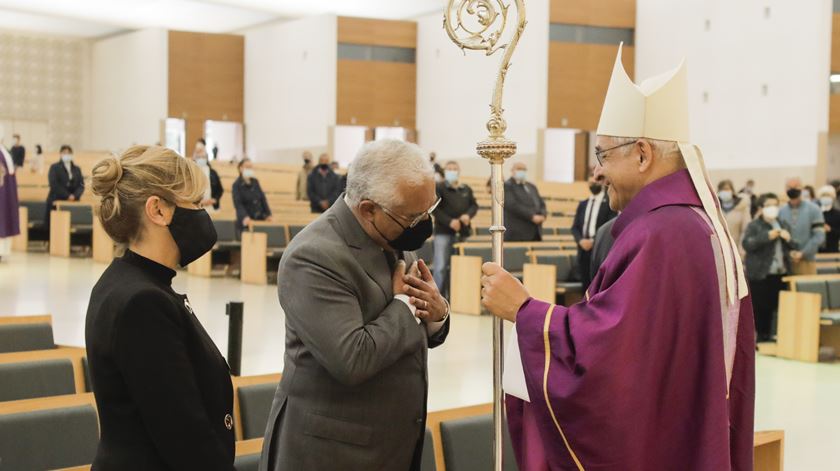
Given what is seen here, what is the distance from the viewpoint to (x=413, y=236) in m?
2.47

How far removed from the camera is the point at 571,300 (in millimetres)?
11320

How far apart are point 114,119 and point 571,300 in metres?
26.2

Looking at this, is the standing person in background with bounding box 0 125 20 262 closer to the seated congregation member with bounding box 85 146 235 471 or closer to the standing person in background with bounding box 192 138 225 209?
the standing person in background with bounding box 192 138 225 209

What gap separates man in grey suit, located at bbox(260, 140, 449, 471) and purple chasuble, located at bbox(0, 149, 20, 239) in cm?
1099

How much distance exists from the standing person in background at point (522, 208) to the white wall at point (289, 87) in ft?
56.4

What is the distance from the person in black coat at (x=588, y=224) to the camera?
9.59m

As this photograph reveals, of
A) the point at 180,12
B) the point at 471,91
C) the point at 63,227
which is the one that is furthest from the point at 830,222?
the point at 180,12

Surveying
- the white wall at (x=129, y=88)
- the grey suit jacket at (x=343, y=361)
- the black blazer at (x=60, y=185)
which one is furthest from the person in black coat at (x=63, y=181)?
the white wall at (x=129, y=88)

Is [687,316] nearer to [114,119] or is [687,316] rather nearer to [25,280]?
[25,280]

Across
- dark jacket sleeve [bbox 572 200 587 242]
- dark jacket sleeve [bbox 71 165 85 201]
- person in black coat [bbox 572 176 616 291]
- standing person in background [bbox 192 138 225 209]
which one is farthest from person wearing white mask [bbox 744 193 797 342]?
dark jacket sleeve [bbox 71 165 85 201]

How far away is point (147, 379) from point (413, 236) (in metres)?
0.77

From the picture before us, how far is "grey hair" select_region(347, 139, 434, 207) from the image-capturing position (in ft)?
7.82

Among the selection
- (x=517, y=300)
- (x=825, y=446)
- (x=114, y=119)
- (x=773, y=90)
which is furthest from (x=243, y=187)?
(x=114, y=119)

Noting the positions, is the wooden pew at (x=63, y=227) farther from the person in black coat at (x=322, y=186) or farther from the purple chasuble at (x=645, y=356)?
the purple chasuble at (x=645, y=356)
